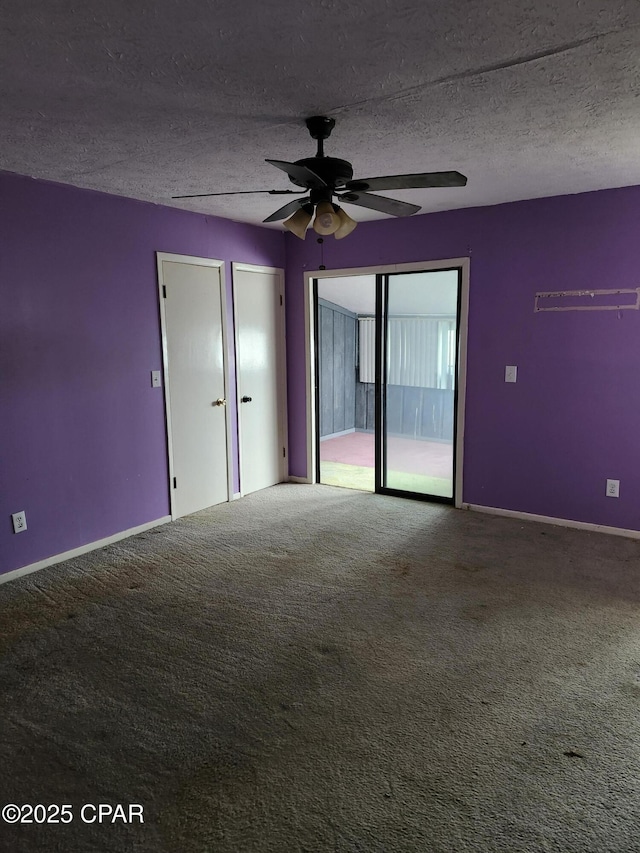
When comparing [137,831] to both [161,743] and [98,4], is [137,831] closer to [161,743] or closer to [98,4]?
[161,743]

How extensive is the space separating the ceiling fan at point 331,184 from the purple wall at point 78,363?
5.37 feet

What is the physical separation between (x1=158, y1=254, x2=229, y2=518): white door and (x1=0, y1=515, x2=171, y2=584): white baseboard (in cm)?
25

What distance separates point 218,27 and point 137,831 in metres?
2.42

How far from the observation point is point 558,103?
2322mm

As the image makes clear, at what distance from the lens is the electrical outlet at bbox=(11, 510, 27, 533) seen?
3424 mm

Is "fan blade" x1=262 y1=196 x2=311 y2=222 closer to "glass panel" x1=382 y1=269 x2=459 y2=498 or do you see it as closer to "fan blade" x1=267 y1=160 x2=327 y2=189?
"fan blade" x1=267 y1=160 x2=327 y2=189

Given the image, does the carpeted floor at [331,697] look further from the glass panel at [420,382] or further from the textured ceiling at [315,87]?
the textured ceiling at [315,87]

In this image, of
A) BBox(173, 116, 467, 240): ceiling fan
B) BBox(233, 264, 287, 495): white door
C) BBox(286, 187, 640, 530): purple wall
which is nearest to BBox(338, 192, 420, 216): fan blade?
BBox(173, 116, 467, 240): ceiling fan

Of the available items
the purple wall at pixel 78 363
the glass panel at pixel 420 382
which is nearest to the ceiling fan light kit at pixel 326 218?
the purple wall at pixel 78 363

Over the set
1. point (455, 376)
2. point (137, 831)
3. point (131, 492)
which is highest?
point (455, 376)

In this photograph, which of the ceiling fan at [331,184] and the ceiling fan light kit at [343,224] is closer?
the ceiling fan at [331,184]

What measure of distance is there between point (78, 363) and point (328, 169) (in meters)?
2.14

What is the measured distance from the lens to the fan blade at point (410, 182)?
7.53 feet

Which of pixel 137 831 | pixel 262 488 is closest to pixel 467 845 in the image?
pixel 137 831
